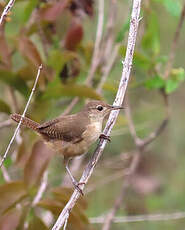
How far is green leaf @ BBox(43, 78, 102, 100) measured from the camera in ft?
12.7

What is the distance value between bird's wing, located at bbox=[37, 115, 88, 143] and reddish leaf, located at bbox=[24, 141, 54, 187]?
19 centimetres

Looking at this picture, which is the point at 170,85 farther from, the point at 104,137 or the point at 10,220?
the point at 10,220

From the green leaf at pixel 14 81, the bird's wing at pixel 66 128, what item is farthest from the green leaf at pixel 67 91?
the bird's wing at pixel 66 128

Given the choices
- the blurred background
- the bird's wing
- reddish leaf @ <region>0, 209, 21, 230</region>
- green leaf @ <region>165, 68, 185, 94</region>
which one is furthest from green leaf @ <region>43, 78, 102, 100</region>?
reddish leaf @ <region>0, 209, 21, 230</region>

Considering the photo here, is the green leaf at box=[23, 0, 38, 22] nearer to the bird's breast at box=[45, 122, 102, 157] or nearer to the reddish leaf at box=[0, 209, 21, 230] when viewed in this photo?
the bird's breast at box=[45, 122, 102, 157]

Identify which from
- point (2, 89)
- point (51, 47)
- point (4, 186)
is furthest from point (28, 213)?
point (2, 89)

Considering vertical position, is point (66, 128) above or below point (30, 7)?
below

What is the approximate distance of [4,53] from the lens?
3938mm

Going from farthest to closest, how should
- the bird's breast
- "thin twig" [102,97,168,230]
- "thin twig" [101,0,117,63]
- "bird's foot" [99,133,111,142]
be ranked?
"thin twig" [101,0,117,63], "thin twig" [102,97,168,230], the bird's breast, "bird's foot" [99,133,111,142]

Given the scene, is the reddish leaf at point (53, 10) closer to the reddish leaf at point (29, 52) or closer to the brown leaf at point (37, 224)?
the reddish leaf at point (29, 52)

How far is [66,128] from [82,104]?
4.27ft

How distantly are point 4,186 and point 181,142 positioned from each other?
311cm

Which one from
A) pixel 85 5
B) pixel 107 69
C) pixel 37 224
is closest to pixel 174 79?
pixel 107 69

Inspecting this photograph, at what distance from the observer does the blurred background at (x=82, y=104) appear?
3.67m
